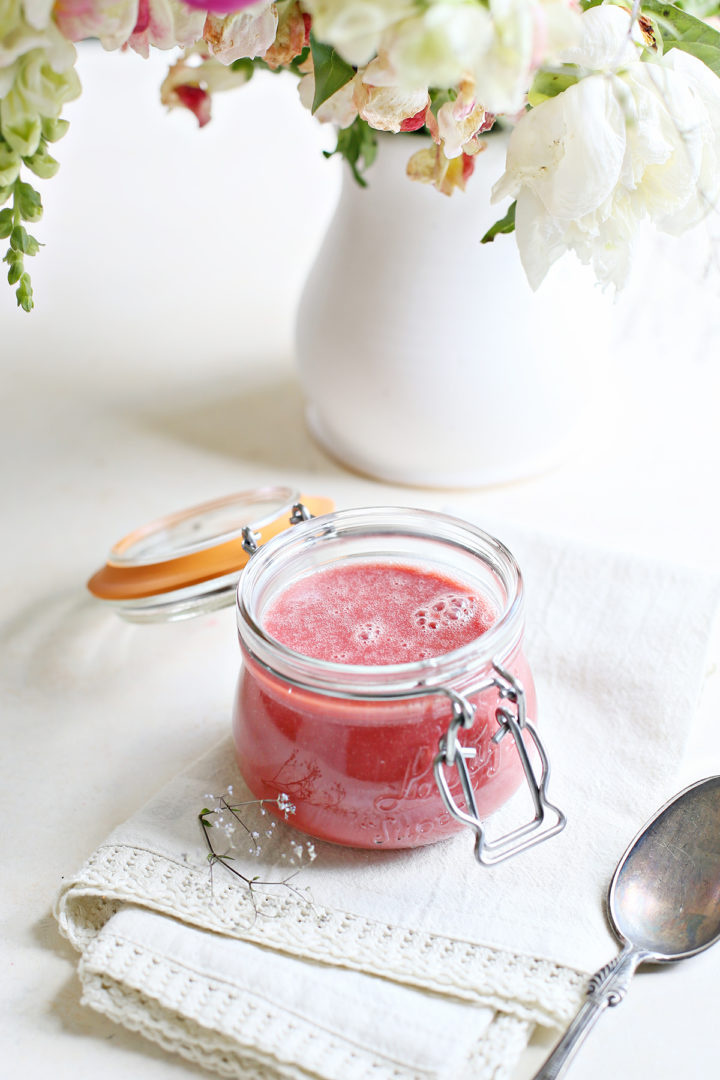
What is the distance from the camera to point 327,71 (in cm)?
64

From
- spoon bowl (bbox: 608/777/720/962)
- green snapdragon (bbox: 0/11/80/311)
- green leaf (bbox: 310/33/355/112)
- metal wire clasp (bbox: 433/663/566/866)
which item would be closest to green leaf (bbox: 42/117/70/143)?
green snapdragon (bbox: 0/11/80/311)

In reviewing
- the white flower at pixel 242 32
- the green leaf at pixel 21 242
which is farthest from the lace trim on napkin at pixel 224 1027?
the white flower at pixel 242 32

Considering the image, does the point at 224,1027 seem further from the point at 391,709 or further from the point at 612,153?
the point at 612,153

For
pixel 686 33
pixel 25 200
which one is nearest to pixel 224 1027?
pixel 25 200

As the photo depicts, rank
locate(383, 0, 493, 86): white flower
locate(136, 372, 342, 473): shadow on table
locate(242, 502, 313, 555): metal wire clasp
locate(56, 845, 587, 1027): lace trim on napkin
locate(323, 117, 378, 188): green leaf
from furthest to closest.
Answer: locate(136, 372, 342, 473): shadow on table → locate(323, 117, 378, 188): green leaf → locate(242, 502, 313, 555): metal wire clasp → locate(56, 845, 587, 1027): lace trim on napkin → locate(383, 0, 493, 86): white flower

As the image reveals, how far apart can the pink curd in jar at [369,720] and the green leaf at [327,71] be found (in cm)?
30

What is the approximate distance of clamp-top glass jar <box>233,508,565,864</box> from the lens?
23.2 inches

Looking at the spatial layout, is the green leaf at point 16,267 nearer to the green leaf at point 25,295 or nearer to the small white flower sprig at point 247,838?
the green leaf at point 25,295

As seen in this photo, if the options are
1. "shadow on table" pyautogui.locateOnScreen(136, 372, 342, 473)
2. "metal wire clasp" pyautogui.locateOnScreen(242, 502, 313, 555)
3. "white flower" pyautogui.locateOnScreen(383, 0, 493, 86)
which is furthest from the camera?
"shadow on table" pyautogui.locateOnScreen(136, 372, 342, 473)

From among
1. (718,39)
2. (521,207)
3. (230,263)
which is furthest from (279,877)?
(230,263)

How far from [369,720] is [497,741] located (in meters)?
0.08

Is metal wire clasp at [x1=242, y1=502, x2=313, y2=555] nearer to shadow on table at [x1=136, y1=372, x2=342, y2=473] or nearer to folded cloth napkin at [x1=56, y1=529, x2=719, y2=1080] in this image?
folded cloth napkin at [x1=56, y1=529, x2=719, y2=1080]

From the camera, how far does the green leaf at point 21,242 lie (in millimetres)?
597

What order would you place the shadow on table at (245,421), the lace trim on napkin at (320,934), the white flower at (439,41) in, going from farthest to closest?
the shadow on table at (245,421) < the lace trim on napkin at (320,934) < the white flower at (439,41)
